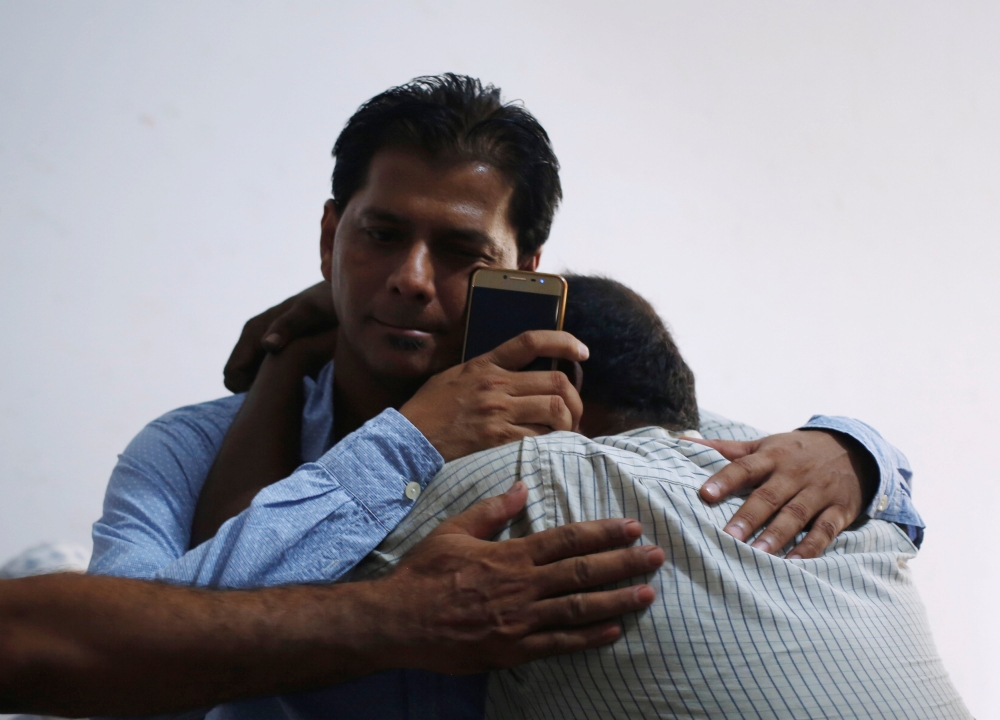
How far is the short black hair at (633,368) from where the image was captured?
83 cm

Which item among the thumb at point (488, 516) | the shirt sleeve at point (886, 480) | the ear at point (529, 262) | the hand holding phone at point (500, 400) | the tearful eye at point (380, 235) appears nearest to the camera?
the thumb at point (488, 516)

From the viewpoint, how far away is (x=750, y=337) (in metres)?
1.94

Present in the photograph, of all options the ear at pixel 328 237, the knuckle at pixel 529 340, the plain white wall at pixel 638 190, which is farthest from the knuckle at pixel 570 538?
the plain white wall at pixel 638 190

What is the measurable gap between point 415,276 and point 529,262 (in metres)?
0.27

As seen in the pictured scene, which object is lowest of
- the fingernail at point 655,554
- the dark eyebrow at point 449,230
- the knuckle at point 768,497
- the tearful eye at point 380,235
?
the fingernail at point 655,554

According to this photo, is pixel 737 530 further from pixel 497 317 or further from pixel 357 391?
A: pixel 357 391

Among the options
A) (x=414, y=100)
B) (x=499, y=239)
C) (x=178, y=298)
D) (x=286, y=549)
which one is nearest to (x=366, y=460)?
(x=286, y=549)

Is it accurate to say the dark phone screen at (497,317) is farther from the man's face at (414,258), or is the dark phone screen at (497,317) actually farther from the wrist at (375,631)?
the wrist at (375,631)

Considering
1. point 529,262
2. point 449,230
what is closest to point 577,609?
point 449,230

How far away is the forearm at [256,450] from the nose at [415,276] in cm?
26

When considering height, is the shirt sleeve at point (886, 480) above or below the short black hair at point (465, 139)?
below

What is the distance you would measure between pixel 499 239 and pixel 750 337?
43.3 inches

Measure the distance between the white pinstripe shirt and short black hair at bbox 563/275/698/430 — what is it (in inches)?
3.2

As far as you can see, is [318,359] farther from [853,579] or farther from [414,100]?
[853,579]
